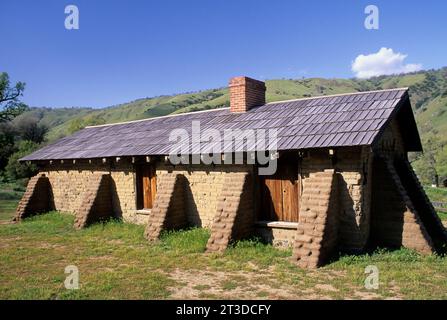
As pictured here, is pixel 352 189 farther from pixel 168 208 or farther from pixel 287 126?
pixel 168 208

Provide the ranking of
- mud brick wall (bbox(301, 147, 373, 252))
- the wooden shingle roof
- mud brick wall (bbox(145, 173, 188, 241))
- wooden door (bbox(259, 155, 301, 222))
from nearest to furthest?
mud brick wall (bbox(301, 147, 373, 252)) → the wooden shingle roof → wooden door (bbox(259, 155, 301, 222)) → mud brick wall (bbox(145, 173, 188, 241))

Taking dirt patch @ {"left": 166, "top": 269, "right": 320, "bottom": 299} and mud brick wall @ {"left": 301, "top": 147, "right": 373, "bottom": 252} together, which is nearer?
dirt patch @ {"left": 166, "top": 269, "right": 320, "bottom": 299}

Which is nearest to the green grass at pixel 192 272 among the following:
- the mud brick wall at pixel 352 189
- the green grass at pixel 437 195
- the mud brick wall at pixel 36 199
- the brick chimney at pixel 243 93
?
the mud brick wall at pixel 352 189

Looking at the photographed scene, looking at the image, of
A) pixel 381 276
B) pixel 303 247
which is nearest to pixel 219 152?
pixel 303 247

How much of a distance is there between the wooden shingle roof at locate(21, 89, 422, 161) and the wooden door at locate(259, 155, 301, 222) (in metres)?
0.71

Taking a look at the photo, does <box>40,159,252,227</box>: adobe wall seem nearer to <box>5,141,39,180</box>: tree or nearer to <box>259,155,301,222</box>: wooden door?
<box>259,155,301,222</box>: wooden door

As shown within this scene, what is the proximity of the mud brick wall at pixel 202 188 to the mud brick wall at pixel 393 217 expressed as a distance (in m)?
3.85

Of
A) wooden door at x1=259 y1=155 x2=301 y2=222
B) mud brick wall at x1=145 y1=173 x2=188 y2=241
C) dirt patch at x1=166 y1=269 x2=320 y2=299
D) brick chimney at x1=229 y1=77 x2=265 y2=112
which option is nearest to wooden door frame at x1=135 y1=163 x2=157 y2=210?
mud brick wall at x1=145 y1=173 x2=188 y2=241

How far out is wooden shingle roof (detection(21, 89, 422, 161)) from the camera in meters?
9.02

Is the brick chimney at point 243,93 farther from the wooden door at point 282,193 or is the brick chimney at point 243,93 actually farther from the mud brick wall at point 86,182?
the mud brick wall at point 86,182

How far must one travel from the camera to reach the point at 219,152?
10258 mm

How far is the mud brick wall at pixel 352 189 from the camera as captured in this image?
8.59 meters

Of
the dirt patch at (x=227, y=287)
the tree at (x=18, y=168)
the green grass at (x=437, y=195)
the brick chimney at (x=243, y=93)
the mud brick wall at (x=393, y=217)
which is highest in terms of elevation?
the brick chimney at (x=243, y=93)

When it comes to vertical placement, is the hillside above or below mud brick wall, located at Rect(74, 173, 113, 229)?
above
